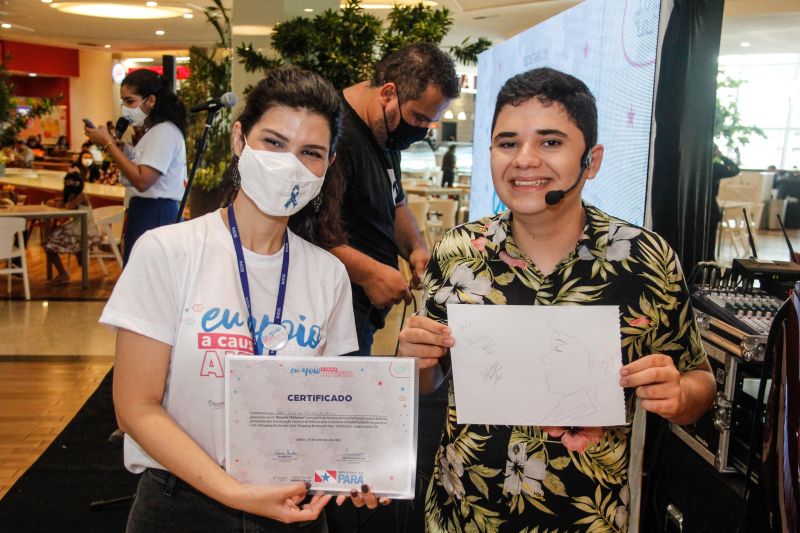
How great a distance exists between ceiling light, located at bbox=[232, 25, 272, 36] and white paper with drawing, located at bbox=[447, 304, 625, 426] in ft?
15.3

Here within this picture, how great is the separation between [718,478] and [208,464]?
4.89 feet

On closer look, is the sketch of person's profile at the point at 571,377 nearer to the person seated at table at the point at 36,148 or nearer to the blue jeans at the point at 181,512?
the blue jeans at the point at 181,512

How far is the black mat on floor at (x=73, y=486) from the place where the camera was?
3.05 metres

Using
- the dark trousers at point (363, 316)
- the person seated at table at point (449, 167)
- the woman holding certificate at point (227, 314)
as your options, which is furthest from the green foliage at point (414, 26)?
the person seated at table at point (449, 167)

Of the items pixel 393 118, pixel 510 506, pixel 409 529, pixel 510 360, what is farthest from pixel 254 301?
pixel 409 529

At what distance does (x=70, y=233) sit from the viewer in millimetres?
7480

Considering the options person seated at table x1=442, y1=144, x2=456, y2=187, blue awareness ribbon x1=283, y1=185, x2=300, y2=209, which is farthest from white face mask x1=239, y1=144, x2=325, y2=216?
person seated at table x1=442, y1=144, x2=456, y2=187

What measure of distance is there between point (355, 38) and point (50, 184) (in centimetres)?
799

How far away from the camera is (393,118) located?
2520mm

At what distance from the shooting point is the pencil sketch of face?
1173 millimetres

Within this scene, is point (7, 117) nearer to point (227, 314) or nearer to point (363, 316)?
point (363, 316)

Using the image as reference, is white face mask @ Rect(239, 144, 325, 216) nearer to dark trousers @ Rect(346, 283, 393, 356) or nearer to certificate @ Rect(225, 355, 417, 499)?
certificate @ Rect(225, 355, 417, 499)

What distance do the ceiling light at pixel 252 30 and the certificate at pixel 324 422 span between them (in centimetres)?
469

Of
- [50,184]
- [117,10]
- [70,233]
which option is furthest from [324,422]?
[117,10]
